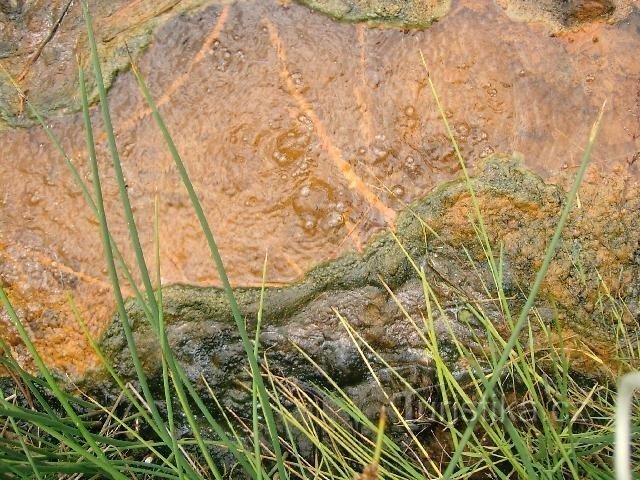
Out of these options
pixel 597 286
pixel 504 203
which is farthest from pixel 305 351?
pixel 597 286

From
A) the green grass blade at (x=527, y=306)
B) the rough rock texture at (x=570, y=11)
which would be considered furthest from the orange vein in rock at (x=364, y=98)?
the green grass blade at (x=527, y=306)

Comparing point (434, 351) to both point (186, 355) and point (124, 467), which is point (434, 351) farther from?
point (124, 467)

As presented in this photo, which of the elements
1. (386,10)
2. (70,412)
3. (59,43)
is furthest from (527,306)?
(59,43)

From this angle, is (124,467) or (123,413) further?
(123,413)

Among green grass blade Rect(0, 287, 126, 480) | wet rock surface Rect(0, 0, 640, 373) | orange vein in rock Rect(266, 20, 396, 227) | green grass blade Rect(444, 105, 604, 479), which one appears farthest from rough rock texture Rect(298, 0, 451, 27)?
green grass blade Rect(0, 287, 126, 480)

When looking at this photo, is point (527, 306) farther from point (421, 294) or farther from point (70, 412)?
point (70, 412)

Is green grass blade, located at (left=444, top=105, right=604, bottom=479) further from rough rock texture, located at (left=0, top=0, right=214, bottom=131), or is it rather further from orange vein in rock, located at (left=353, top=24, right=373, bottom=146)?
rough rock texture, located at (left=0, top=0, right=214, bottom=131)
